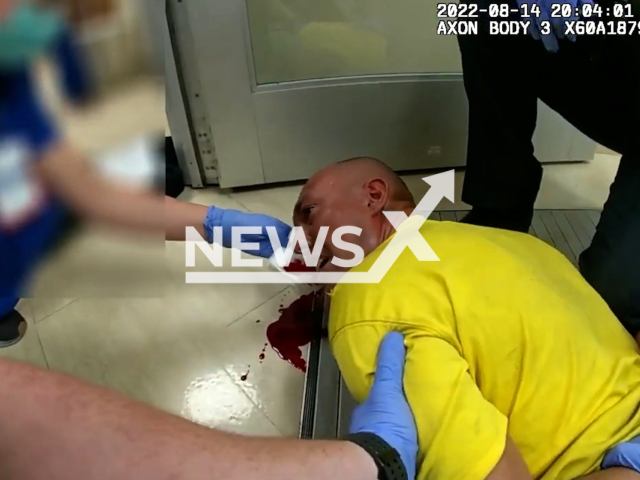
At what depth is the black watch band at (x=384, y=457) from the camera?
23.5 inches

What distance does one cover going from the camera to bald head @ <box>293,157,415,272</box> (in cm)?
89

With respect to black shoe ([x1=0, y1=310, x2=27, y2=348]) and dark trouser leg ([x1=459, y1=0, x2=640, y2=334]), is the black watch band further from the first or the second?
black shoe ([x1=0, y1=310, x2=27, y2=348])

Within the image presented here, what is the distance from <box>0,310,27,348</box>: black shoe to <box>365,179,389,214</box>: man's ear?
2.36 feet

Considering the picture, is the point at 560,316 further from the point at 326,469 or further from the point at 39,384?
the point at 39,384

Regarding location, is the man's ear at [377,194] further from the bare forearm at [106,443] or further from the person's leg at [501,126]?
the bare forearm at [106,443]

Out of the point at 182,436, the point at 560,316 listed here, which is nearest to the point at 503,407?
the point at 560,316

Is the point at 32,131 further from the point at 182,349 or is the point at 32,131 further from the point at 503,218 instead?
the point at 503,218

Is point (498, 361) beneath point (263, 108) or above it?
beneath

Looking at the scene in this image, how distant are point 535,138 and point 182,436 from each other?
1.32 metres

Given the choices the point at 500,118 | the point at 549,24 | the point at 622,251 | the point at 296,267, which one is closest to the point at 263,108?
the point at 296,267

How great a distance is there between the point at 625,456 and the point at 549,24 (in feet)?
2.21

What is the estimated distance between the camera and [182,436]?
509mm

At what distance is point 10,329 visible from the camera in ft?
3.59

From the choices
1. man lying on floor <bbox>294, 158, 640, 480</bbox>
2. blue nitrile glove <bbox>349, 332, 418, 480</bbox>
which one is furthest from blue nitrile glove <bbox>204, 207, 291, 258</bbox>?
blue nitrile glove <bbox>349, 332, 418, 480</bbox>
